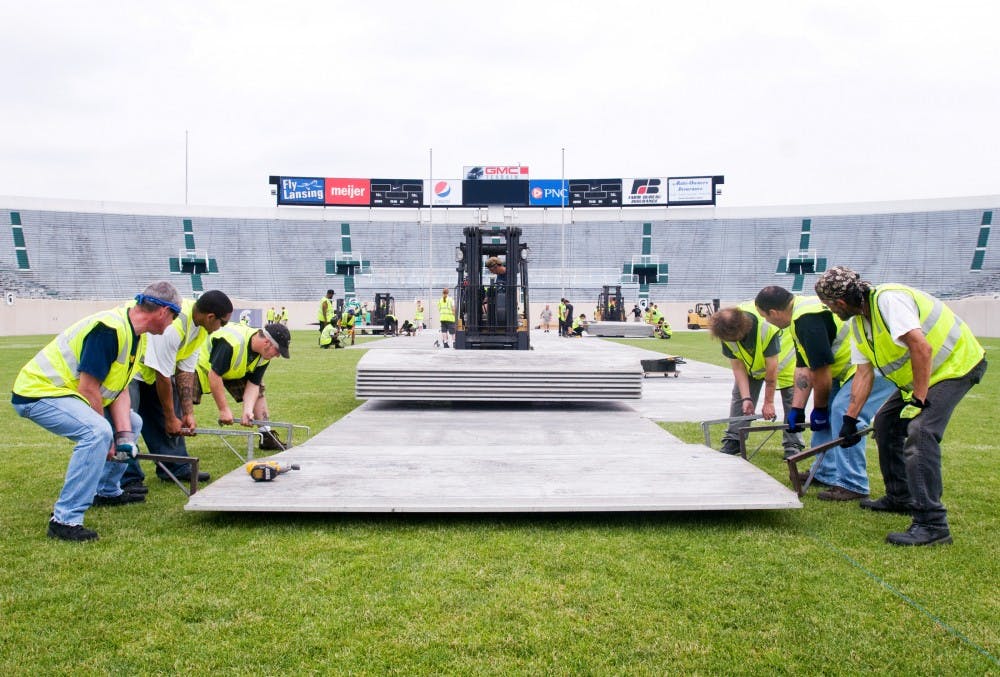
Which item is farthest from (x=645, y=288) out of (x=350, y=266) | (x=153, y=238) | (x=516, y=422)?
(x=516, y=422)

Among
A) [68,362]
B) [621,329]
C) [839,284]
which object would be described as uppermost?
[839,284]

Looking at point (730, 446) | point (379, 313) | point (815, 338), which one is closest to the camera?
point (815, 338)

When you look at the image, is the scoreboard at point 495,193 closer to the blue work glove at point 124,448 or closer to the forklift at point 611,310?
the forklift at point 611,310

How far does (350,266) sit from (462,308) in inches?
1471

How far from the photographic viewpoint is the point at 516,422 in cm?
876

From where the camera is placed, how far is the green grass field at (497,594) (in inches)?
113

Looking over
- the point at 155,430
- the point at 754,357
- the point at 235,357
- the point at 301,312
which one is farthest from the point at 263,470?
the point at 301,312

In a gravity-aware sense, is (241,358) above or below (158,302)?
below

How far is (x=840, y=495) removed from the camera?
17.6ft

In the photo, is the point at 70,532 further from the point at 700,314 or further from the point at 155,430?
the point at 700,314

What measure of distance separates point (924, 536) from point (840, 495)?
1.14m

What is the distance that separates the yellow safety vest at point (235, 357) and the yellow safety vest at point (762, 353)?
14.2ft


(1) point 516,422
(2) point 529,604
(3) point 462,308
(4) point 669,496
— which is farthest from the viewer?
(3) point 462,308

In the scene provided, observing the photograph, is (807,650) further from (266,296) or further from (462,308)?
(266,296)
